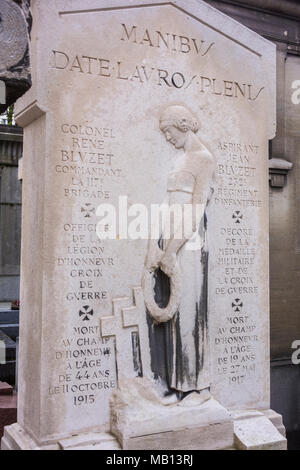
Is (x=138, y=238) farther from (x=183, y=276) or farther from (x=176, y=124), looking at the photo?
(x=176, y=124)

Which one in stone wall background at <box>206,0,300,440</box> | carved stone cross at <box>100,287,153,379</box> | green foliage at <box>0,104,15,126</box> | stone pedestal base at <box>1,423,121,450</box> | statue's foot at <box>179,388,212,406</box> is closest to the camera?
stone pedestal base at <box>1,423,121,450</box>

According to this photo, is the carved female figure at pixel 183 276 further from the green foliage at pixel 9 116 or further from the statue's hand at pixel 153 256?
the green foliage at pixel 9 116

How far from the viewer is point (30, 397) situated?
3549mm

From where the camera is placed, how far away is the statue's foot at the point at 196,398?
147 inches

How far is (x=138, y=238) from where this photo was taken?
3764 mm

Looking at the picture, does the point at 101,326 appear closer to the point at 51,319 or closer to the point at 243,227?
the point at 51,319

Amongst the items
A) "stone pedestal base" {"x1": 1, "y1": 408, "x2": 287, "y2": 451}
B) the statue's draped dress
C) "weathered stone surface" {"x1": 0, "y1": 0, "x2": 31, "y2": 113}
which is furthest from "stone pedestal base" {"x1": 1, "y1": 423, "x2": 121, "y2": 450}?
"weathered stone surface" {"x1": 0, "y1": 0, "x2": 31, "y2": 113}

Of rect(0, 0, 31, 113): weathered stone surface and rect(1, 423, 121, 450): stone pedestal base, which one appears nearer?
rect(0, 0, 31, 113): weathered stone surface

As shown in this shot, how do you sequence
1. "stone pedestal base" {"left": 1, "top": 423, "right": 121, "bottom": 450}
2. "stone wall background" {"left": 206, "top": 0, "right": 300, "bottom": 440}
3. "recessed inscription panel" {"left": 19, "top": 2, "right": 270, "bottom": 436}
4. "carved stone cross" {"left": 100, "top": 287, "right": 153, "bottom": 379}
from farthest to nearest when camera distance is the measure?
"stone wall background" {"left": 206, "top": 0, "right": 300, "bottom": 440} < "carved stone cross" {"left": 100, "top": 287, "right": 153, "bottom": 379} < "recessed inscription panel" {"left": 19, "top": 2, "right": 270, "bottom": 436} < "stone pedestal base" {"left": 1, "top": 423, "right": 121, "bottom": 450}

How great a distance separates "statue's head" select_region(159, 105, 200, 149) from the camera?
12.5ft

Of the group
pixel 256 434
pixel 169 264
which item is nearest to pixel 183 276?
pixel 169 264

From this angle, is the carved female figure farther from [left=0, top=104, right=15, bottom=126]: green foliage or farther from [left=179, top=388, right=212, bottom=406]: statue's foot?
[left=0, top=104, right=15, bottom=126]: green foliage
